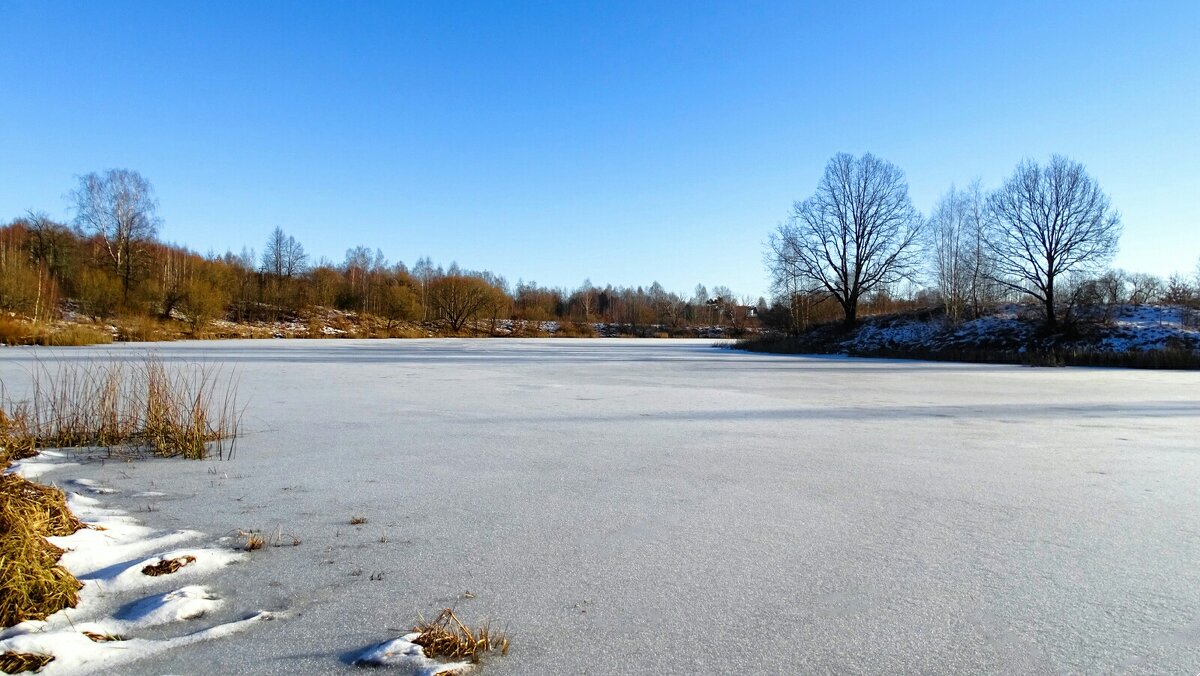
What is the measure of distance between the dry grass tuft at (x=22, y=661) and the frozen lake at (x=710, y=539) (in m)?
0.24

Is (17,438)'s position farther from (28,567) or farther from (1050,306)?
(1050,306)

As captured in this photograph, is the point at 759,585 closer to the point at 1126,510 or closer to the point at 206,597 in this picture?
the point at 206,597

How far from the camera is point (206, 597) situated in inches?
73.8

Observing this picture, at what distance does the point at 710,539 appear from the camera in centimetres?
245

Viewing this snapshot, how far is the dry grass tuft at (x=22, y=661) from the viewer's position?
142 cm

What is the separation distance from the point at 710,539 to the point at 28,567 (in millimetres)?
2262

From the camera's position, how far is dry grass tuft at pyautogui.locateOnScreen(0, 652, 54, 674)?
1425 mm

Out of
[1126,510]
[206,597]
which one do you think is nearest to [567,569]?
[206,597]

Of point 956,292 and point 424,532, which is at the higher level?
point 956,292

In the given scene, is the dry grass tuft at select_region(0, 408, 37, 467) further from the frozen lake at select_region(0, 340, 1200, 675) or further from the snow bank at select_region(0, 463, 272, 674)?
the snow bank at select_region(0, 463, 272, 674)

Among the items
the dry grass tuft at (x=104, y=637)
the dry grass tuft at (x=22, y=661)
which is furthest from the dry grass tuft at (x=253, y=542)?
the dry grass tuft at (x=22, y=661)

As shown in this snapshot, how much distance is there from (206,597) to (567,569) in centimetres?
116

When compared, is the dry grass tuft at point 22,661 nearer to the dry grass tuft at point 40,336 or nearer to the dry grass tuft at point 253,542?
the dry grass tuft at point 253,542

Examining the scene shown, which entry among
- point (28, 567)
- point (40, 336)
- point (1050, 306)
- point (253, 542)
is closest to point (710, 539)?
point (253, 542)
